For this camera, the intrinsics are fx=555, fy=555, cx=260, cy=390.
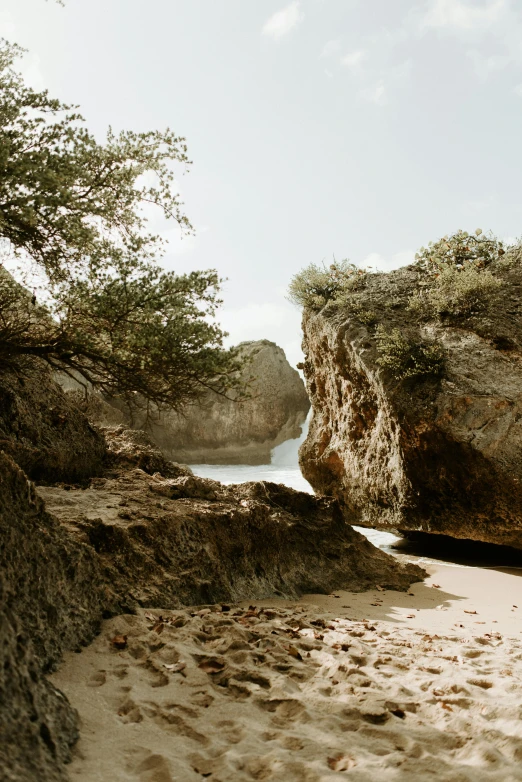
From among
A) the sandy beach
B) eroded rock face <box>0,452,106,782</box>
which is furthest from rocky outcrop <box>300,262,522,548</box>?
eroded rock face <box>0,452,106,782</box>

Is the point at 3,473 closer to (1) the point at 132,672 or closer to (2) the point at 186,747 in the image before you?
(1) the point at 132,672

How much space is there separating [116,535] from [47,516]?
1.23 metres

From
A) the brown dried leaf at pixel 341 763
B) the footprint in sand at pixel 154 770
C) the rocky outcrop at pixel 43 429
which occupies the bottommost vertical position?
the footprint in sand at pixel 154 770

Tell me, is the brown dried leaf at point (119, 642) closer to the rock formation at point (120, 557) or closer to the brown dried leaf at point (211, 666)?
the rock formation at point (120, 557)

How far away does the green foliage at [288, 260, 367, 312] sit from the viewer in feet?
43.0

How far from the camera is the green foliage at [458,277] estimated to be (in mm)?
10750

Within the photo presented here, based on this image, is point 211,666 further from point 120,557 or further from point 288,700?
point 120,557

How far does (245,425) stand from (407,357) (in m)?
17.2

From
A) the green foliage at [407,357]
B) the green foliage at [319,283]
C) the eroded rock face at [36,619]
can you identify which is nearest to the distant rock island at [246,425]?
the green foliage at [319,283]

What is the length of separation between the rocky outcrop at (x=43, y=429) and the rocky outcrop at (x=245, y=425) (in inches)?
714

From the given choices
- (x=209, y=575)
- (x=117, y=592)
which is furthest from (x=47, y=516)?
(x=209, y=575)

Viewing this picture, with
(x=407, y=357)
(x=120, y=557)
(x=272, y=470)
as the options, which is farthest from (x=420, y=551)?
(x=272, y=470)

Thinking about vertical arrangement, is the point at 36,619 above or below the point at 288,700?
above

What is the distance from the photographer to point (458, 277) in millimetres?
10875
